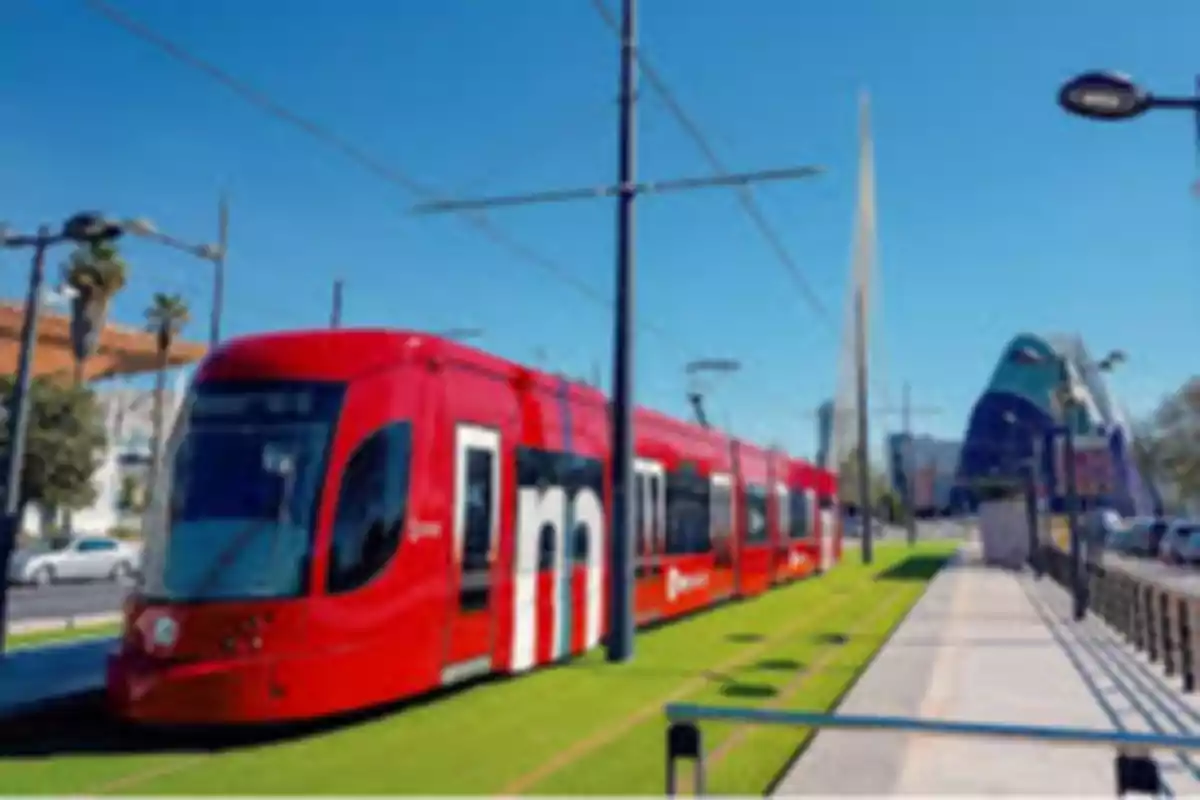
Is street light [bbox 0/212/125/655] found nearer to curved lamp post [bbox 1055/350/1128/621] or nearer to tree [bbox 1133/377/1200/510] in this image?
curved lamp post [bbox 1055/350/1128/621]

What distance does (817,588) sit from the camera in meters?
25.3

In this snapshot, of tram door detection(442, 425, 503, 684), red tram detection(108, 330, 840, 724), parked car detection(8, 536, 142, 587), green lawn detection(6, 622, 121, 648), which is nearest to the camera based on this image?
red tram detection(108, 330, 840, 724)

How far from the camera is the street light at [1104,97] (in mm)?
6812

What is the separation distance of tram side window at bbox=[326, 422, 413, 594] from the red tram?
1 centimetres

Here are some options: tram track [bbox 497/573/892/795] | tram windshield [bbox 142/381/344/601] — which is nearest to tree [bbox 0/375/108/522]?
tram track [bbox 497/573/892/795]

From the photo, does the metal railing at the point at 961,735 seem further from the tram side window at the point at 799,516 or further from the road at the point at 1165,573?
the road at the point at 1165,573

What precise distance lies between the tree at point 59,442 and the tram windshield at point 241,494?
40.6 metres

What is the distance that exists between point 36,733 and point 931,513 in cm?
14862

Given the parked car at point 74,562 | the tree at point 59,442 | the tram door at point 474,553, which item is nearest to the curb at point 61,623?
the tram door at point 474,553

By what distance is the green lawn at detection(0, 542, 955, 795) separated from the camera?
688 centimetres

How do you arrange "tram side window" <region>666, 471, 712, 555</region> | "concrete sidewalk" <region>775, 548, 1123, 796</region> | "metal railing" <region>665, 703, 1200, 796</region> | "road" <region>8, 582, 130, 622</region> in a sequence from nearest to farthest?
"metal railing" <region>665, 703, 1200, 796</region> < "concrete sidewalk" <region>775, 548, 1123, 796</region> < "tram side window" <region>666, 471, 712, 555</region> < "road" <region>8, 582, 130, 622</region>

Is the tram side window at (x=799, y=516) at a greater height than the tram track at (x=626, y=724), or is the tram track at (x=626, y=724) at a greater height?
the tram side window at (x=799, y=516)

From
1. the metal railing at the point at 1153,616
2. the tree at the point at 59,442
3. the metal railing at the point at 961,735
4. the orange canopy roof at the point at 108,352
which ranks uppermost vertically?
the orange canopy roof at the point at 108,352

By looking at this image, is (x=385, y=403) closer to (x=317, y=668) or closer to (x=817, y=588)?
(x=317, y=668)
